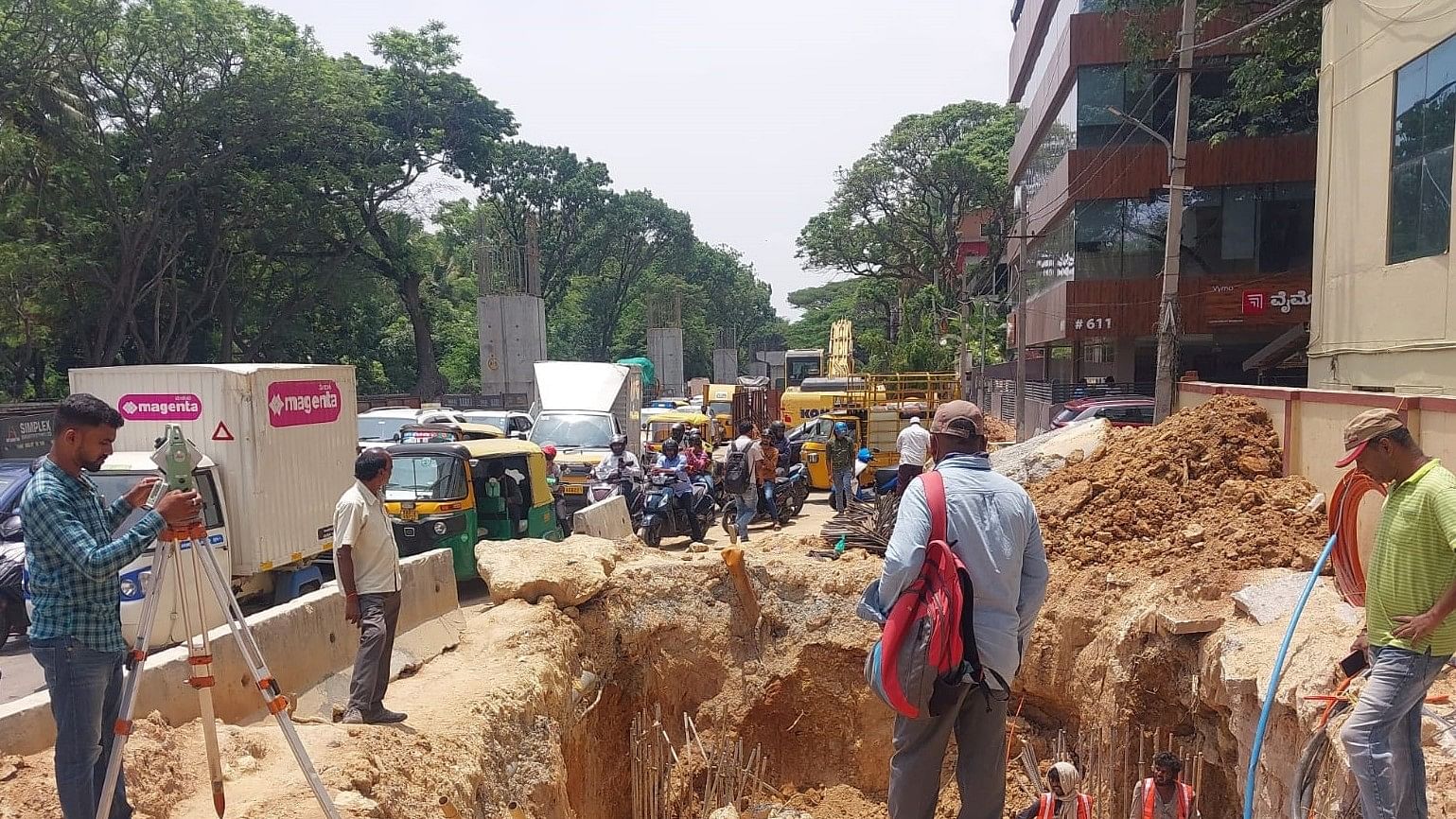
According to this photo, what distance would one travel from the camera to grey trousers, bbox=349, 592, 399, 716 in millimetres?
5484

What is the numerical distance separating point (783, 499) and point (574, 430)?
13.1 ft

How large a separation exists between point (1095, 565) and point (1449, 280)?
5268 mm

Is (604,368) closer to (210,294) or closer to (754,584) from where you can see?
(754,584)

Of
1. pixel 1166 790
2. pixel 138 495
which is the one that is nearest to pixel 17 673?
pixel 138 495

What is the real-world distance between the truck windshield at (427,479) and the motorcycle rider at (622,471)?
4.21 meters

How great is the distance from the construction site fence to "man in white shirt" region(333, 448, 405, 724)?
6.94 metres

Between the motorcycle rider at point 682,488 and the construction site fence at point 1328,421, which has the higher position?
the construction site fence at point 1328,421

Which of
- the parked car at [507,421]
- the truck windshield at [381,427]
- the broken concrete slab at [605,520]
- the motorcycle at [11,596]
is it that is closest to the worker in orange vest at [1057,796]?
the broken concrete slab at [605,520]

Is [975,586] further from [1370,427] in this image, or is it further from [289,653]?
[289,653]

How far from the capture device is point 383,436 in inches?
601

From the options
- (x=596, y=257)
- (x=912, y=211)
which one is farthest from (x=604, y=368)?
(x=596, y=257)

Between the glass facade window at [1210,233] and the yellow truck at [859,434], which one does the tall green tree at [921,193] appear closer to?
the glass facade window at [1210,233]

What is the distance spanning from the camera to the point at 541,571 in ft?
27.4

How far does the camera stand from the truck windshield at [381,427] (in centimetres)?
1527
